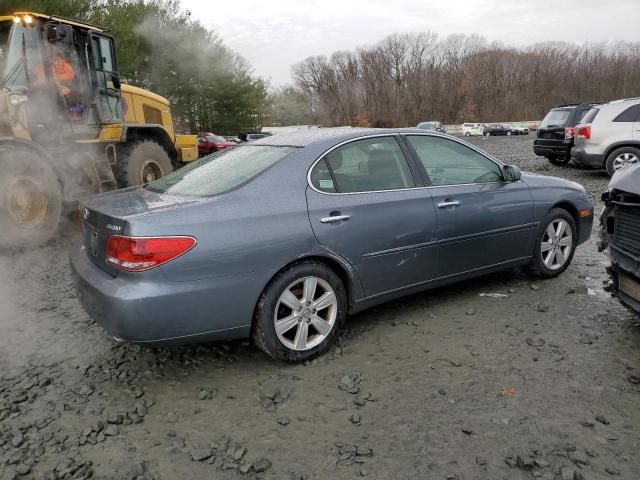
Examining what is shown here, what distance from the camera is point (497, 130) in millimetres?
50125

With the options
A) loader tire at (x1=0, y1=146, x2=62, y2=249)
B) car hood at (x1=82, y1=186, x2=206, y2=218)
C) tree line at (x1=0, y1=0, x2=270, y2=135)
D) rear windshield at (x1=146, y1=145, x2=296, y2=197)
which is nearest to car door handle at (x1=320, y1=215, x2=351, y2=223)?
rear windshield at (x1=146, y1=145, x2=296, y2=197)

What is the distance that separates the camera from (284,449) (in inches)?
94.2

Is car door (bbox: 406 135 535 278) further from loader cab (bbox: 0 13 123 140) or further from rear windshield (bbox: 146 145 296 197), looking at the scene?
loader cab (bbox: 0 13 123 140)

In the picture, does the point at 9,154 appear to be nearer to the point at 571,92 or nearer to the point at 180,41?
the point at 180,41

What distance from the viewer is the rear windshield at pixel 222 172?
3264 millimetres

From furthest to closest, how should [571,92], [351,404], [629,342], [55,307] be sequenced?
[571,92] → [55,307] → [629,342] → [351,404]

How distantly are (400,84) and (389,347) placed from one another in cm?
8583

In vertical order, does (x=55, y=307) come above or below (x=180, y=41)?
below

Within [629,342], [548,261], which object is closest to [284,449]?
[629,342]

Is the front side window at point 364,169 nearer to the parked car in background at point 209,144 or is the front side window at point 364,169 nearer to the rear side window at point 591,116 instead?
the rear side window at point 591,116

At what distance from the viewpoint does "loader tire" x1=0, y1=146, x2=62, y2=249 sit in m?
5.98

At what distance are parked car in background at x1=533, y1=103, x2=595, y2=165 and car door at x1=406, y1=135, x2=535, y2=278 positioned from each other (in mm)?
9925

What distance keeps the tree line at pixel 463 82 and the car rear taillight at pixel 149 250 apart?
76.5 m

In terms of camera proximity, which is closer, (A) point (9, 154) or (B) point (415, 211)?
(B) point (415, 211)
